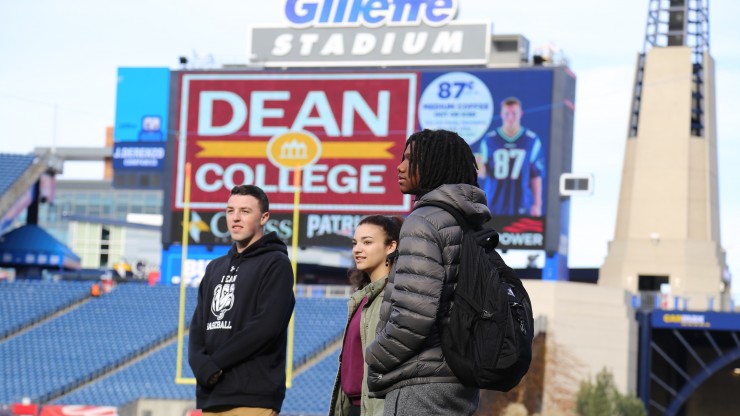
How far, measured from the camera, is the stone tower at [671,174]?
34.5m

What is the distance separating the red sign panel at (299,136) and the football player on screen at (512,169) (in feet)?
6.39

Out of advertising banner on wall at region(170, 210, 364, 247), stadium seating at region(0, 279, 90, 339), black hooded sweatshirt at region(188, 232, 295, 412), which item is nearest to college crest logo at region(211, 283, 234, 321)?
black hooded sweatshirt at region(188, 232, 295, 412)

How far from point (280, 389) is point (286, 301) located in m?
0.38

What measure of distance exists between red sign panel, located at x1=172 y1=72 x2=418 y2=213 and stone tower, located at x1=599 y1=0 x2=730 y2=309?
7207 mm

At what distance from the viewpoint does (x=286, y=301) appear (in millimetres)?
6102

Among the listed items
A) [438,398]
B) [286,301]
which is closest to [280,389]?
[286,301]

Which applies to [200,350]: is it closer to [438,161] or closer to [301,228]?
[438,161]

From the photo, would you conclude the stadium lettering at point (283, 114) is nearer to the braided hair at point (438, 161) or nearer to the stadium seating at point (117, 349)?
the stadium seating at point (117, 349)

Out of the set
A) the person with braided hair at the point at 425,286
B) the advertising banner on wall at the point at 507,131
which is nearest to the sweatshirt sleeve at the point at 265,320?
the person with braided hair at the point at 425,286

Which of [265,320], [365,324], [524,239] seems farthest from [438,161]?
[524,239]

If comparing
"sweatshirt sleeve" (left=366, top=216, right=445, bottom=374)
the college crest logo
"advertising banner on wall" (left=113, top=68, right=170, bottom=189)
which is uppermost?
"advertising banner on wall" (left=113, top=68, right=170, bottom=189)

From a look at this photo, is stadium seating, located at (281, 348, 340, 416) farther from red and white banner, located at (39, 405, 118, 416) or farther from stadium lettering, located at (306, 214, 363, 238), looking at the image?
red and white banner, located at (39, 405, 118, 416)

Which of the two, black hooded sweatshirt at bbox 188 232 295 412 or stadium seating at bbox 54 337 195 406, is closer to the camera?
black hooded sweatshirt at bbox 188 232 295 412

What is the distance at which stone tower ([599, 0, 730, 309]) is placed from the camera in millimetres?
34531
